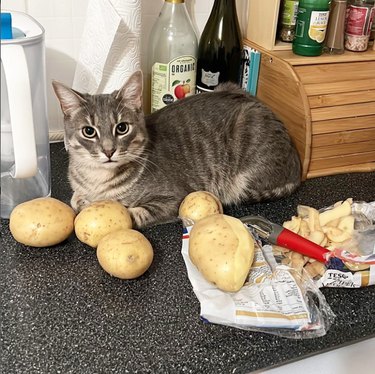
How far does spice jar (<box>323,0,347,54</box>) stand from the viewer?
45.2 inches

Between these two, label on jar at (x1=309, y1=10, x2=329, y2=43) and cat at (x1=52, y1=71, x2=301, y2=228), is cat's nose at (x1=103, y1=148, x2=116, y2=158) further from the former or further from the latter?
label on jar at (x1=309, y1=10, x2=329, y2=43)

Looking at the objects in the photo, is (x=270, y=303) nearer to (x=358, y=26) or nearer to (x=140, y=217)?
(x=140, y=217)

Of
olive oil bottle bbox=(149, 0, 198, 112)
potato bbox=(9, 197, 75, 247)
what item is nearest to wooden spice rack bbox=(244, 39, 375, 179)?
olive oil bottle bbox=(149, 0, 198, 112)

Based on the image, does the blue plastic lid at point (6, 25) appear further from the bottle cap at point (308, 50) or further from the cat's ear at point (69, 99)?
the bottle cap at point (308, 50)

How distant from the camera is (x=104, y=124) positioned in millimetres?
913

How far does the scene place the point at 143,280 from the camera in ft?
2.62

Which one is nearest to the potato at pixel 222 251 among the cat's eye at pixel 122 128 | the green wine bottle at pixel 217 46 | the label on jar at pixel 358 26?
the cat's eye at pixel 122 128

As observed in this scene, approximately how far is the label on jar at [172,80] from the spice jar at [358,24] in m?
0.35

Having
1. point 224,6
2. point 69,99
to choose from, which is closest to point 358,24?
point 224,6

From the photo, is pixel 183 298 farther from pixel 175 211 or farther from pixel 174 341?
pixel 175 211

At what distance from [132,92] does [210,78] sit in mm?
305

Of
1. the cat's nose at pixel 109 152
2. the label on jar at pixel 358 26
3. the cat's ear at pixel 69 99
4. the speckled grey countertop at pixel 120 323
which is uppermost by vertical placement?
the label on jar at pixel 358 26

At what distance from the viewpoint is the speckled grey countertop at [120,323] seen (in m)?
0.65

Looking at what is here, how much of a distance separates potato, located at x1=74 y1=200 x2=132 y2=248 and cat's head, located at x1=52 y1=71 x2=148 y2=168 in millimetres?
107
